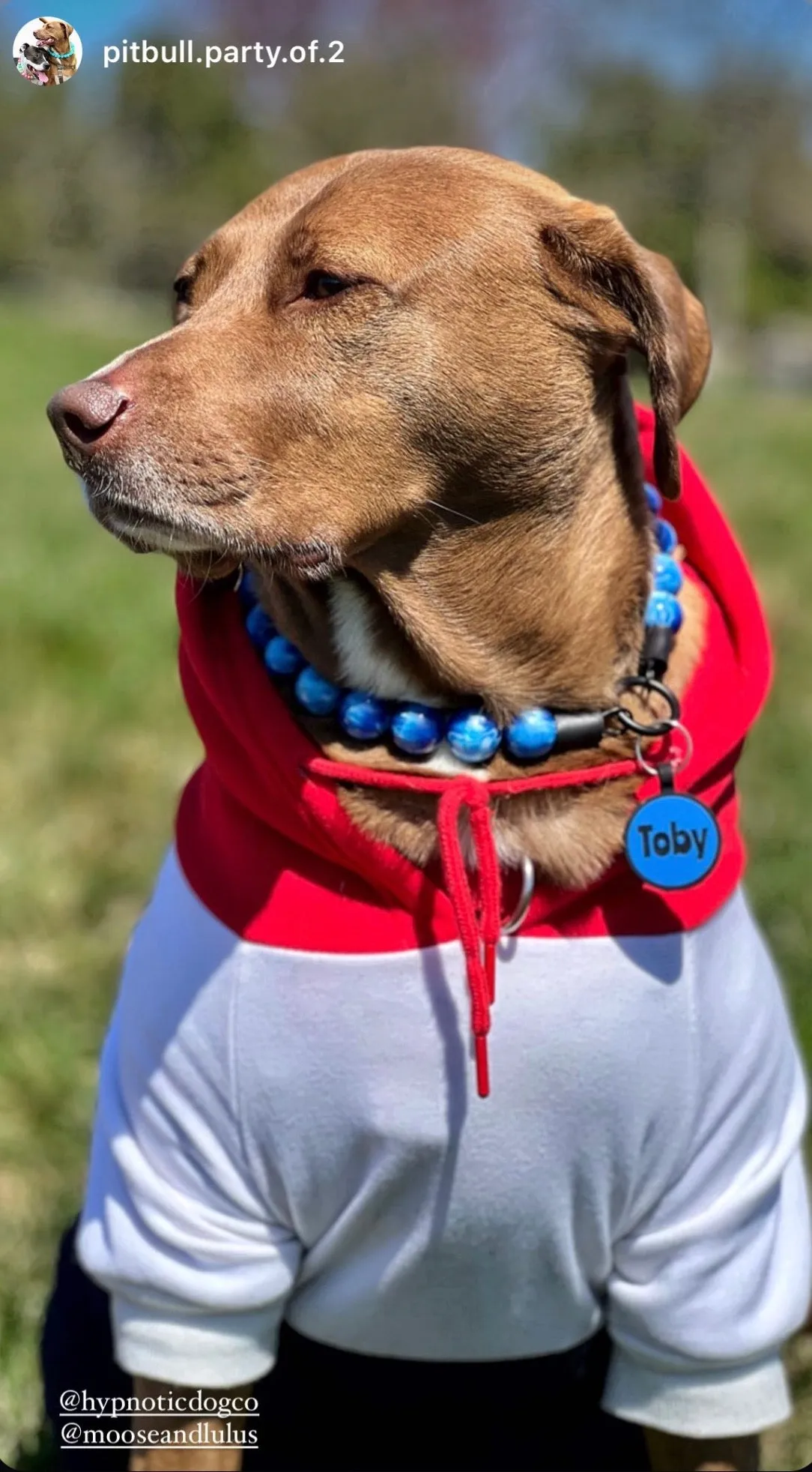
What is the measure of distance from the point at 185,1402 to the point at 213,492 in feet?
4.13

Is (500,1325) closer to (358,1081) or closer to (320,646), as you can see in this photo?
(358,1081)

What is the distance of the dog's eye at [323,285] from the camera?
192cm

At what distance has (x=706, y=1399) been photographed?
6.76 ft

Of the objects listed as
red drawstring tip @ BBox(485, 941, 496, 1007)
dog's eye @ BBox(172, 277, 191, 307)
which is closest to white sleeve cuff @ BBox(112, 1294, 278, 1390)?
red drawstring tip @ BBox(485, 941, 496, 1007)

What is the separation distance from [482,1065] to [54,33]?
1.67 m

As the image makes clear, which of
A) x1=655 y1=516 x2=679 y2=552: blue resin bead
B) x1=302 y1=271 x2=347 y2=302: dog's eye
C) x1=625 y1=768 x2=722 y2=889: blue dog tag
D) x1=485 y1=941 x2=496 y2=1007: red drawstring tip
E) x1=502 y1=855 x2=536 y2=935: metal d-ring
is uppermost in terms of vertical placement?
x1=302 y1=271 x2=347 y2=302: dog's eye

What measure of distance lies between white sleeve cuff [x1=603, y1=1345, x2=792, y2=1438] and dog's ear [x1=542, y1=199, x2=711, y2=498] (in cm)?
125

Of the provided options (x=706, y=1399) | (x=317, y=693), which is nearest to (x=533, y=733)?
(x=317, y=693)

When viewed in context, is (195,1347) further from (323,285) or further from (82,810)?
(82,810)

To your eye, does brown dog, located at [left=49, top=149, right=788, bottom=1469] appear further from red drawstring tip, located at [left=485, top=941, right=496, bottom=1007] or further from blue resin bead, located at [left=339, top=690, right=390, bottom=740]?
red drawstring tip, located at [left=485, top=941, right=496, bottom=1007]

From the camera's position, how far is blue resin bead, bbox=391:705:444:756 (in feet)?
6.64

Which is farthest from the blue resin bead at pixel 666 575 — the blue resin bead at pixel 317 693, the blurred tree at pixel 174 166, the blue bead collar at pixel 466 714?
the blurred tree at pixel 174 166

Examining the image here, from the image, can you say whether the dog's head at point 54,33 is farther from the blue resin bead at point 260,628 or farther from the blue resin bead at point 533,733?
the blue resin bead at point 533,733

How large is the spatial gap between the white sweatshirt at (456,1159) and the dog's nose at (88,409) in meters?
0.63
